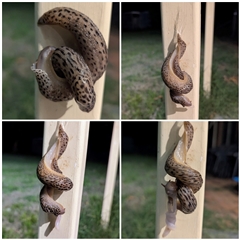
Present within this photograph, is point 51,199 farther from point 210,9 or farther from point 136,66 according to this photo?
point 210,9

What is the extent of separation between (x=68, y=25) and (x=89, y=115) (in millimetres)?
198

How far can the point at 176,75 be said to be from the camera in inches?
24.7

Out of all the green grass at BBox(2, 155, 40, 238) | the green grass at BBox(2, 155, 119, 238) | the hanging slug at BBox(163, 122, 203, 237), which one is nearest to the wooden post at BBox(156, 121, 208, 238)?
the hanging slug at BBox(163, 122, 203, 237)

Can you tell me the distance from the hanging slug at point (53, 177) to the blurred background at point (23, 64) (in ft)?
0.36

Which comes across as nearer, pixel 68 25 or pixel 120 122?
pixel 68 25

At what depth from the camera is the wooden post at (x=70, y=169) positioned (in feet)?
2.11

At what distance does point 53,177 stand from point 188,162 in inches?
11.6

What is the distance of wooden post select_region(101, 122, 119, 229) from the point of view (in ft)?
2.37

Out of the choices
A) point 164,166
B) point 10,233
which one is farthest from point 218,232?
point 10,233

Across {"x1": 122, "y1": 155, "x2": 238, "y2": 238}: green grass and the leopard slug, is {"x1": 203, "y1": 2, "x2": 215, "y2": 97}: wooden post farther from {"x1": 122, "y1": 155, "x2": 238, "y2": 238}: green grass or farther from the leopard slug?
{"x1": 122, "y1": 155, "x2": 238, "y2": 238}: green grass

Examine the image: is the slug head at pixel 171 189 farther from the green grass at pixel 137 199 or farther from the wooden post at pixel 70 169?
the wooden post at pixel 70 169

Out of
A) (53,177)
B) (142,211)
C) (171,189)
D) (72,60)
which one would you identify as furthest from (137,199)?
(72,60)

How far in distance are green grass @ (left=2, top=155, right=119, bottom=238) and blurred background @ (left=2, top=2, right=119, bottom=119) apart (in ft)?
0.41

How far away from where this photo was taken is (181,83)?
627mm
